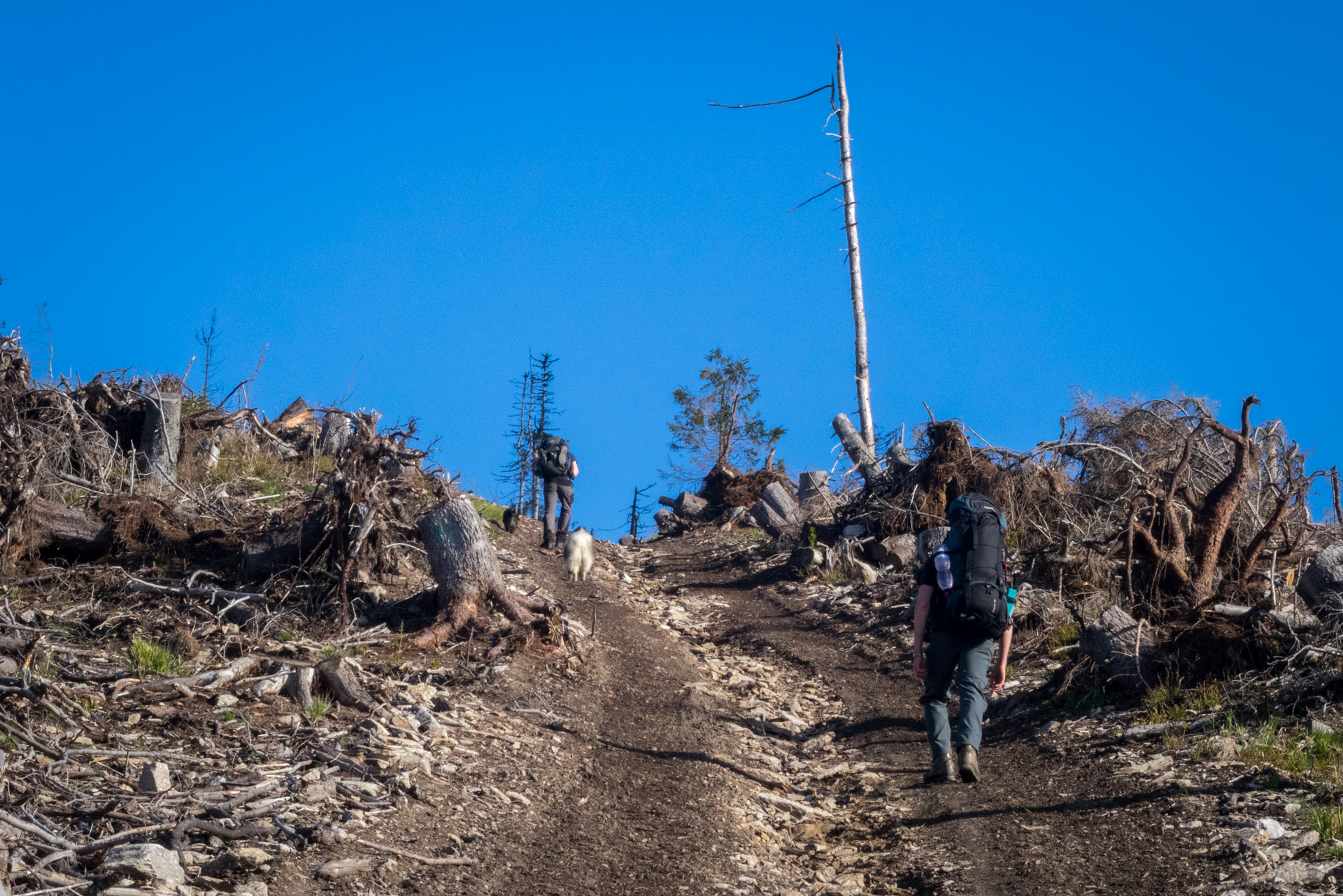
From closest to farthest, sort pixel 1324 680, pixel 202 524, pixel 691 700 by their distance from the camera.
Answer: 1. pixel 1324 680
2. pixel 691 700
3. pixel 202 524

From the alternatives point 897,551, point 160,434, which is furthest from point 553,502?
point 160,434

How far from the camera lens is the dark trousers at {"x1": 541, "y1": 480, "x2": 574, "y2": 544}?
49.7 feet

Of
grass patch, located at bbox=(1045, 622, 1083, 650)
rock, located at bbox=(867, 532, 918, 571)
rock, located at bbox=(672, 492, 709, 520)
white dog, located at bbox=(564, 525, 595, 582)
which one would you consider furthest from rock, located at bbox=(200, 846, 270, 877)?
rock, located at bbox=(672, 492, 709, 520)

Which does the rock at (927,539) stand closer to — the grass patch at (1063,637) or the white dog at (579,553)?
the grass patch at (1063,637)

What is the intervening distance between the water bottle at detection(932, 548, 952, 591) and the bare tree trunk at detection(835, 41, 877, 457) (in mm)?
13351

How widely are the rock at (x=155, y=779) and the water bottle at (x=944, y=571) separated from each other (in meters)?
4.52

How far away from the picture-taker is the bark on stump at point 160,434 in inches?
447

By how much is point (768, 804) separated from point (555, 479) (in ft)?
31.8

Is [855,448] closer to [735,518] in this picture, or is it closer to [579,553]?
[735,518]

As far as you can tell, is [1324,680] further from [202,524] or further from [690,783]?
[202,524]

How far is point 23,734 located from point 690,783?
12.1 feet

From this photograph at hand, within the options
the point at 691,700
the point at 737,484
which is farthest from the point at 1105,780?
the point at 737,484

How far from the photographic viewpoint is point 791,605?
12555 millimetres

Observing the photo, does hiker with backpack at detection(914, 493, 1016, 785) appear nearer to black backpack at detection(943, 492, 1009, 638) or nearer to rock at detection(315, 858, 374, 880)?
black backpack at detection(943, 492, 1009, 638)
